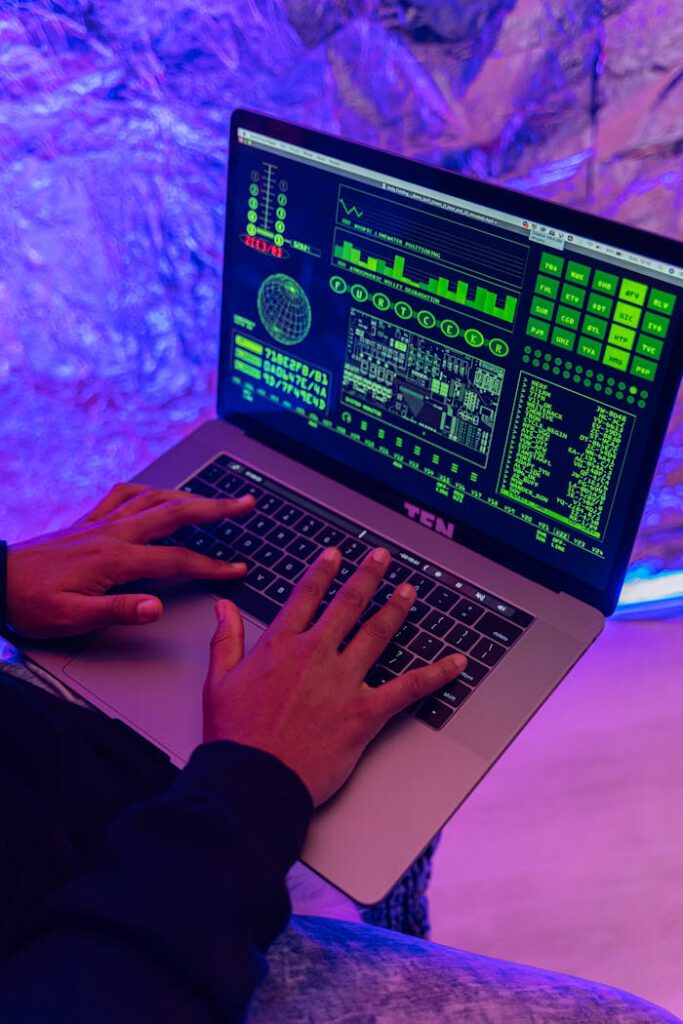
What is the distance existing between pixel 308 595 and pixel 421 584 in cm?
14

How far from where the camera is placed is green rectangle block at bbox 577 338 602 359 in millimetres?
853

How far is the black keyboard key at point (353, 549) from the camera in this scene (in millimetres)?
1021

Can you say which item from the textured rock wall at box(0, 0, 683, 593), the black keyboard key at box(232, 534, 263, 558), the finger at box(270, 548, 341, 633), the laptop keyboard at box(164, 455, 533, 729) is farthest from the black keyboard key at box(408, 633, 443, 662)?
the textured rock wall at box(0, 0, 683, 593)

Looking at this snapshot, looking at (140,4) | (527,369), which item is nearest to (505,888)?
(527,369)

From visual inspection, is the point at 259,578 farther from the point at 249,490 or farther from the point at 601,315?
the point at 601,315

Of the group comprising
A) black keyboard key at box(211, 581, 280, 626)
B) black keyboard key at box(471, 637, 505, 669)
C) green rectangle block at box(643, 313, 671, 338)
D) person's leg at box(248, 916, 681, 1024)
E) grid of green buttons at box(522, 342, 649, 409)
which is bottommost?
person's leg at box(248, 916, 681, 1024)

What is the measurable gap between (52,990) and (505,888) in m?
0.67

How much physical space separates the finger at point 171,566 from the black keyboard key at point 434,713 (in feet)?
0.80

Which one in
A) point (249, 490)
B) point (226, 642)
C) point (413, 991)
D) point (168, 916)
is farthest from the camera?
point (249, 490)

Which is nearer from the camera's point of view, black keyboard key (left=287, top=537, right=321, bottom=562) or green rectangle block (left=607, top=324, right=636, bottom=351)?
green rectangle block (left=607, top=324, right=636, bottom=351)

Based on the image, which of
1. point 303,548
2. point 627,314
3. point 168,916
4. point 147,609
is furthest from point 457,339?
point 168,916

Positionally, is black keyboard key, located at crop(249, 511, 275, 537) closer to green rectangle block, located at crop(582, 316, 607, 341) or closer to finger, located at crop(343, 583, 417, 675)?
finger, located at crop(343, 583, 417, 675)

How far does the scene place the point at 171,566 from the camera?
97 cm

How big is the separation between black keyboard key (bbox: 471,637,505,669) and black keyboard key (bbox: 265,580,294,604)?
8.0 inches
